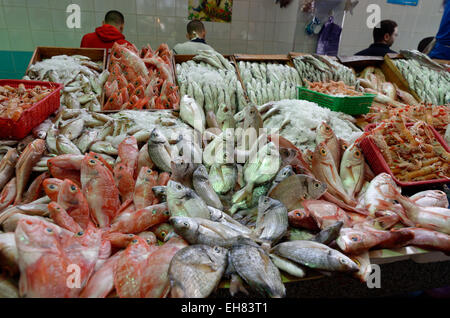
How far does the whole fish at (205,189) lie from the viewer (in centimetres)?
168

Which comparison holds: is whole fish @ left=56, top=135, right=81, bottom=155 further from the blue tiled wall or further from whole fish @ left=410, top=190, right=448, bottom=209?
the blue tiled wall

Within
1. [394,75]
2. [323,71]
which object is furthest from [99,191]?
[394,75]

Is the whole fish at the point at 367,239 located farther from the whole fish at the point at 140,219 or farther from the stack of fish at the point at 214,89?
the stack of fish at the point at 214,89

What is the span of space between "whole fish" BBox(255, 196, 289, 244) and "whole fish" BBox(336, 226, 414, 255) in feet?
0.99

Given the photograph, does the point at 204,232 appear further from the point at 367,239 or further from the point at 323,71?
the point at 323,71

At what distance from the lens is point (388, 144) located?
228 centimetres

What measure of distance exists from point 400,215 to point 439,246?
24 cm

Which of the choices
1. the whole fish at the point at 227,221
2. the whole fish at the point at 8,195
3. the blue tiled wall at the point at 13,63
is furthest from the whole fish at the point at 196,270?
the blue tiled wall at the point at 13,63

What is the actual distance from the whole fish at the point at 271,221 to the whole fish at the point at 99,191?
2.78ft

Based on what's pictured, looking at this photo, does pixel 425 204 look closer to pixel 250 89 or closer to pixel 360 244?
pixel 360 244

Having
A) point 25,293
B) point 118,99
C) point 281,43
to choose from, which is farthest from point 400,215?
point 281,43

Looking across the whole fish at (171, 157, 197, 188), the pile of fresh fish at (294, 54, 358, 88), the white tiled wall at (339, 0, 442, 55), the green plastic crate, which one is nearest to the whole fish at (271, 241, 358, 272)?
the whole fish at (171, 157, 197, 188)

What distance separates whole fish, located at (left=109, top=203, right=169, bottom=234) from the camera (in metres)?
1.48
